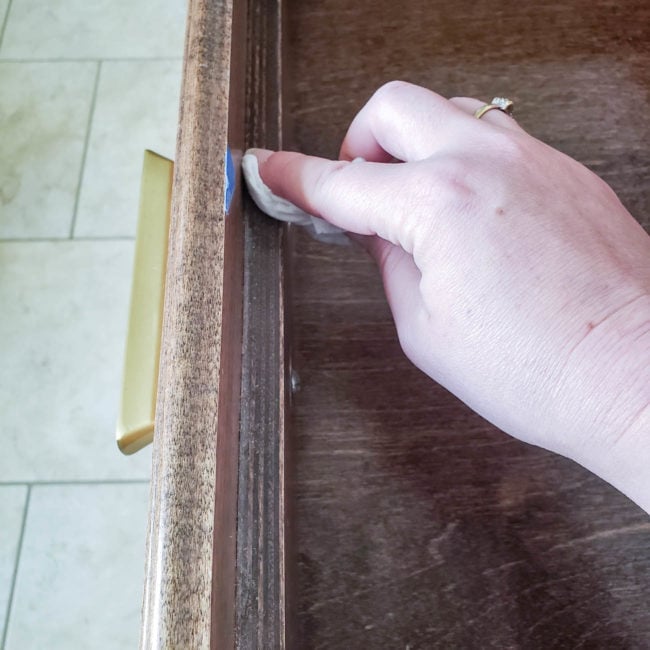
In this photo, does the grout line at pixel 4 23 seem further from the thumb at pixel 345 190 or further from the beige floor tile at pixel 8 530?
the thumb at pixel 345 190

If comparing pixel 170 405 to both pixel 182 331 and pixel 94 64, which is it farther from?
pixel 94 64

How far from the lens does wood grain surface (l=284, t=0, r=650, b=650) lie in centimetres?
35

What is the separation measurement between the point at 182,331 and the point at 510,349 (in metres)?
0.14

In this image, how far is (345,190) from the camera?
35cm

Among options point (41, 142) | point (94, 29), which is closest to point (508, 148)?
point (41, 142)

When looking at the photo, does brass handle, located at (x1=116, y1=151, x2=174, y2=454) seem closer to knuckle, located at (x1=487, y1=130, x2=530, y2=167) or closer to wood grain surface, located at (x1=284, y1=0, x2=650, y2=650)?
wood grain surface, located at (x1=284, y1=0, x2=650, y2=650)

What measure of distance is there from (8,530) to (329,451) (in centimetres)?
80

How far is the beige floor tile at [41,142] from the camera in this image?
1195mm

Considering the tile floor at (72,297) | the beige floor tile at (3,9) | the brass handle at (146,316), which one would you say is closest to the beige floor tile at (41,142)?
the tile floor at (72,297)

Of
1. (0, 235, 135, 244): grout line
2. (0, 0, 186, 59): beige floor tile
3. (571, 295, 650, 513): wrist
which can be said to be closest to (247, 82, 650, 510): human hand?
(571, 295, 650, 513): wrist

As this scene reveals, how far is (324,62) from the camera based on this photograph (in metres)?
0.49

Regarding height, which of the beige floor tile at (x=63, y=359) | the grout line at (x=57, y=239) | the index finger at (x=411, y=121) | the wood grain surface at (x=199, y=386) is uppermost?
the index finger at (x=411, y=121)

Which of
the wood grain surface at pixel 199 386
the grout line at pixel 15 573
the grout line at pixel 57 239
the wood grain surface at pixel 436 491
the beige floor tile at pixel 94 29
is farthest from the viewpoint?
the beige floor tile at pixel 94 29

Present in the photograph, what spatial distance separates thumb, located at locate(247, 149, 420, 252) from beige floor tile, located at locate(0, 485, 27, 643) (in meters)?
0.82
